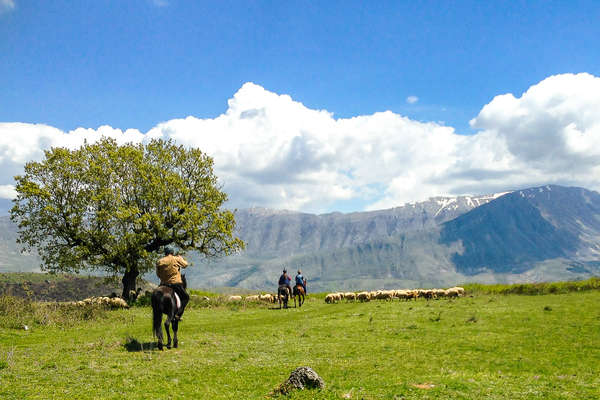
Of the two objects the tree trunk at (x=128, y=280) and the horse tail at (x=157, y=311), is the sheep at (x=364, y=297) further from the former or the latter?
the horse tail at (x=157, y=311)

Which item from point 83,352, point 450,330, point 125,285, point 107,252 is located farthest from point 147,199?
point 450,330

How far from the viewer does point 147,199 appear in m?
42.0

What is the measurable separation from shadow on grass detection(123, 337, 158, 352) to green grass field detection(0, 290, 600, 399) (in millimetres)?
46

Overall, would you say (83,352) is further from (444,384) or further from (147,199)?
(147,199)

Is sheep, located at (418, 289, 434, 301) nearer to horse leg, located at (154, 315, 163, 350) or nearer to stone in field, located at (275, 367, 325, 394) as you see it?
horse leg, located at (154, 315, 163, 350)

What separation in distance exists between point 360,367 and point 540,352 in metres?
8.15

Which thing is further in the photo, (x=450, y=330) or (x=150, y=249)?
(x=150, y=249)

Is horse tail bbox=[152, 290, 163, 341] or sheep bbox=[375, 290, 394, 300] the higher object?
horse tail bbox=[152, 290, 163, 341]

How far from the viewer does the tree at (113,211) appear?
39.3 meters

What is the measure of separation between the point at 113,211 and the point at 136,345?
84.1ft

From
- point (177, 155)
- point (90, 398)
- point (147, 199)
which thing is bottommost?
point (90, 398)

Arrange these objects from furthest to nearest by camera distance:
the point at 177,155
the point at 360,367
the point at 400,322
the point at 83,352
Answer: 1. the point at 177,155
2. the point at 400,322
3. the point at 83,352
4. the point at 360,367

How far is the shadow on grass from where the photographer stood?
1711 cm

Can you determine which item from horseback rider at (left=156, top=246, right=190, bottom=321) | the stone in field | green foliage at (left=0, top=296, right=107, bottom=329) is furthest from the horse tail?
green foliage at (left=0, top=296, right=107, bottom=329)
